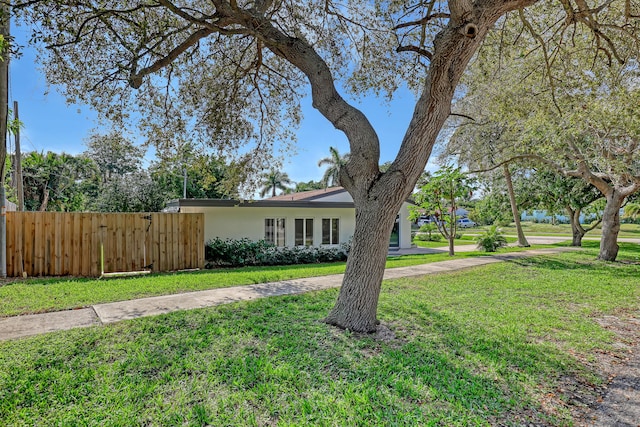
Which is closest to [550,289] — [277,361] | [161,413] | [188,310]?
[277,361]

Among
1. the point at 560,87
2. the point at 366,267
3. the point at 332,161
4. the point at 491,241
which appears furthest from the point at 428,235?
the point at 366,267

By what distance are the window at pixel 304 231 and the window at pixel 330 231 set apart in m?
0.76

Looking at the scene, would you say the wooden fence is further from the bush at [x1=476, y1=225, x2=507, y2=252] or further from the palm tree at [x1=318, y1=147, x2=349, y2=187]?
the palm tree at [x1=318, y1=147, x2=349, y2=187]

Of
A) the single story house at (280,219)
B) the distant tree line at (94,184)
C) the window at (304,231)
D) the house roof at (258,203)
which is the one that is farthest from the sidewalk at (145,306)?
the window at (304,231)

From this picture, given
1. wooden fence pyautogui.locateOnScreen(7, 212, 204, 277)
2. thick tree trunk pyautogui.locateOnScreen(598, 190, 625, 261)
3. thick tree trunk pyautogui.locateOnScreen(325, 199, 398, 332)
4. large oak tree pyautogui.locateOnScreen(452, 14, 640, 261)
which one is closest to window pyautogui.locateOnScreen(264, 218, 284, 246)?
wooden fence pyautogui.locateOnScreen(7, 212, 204, 277)

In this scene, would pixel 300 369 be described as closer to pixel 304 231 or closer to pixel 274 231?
pixel 274 231

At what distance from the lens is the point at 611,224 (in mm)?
13039

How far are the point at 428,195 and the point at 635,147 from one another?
7203mm

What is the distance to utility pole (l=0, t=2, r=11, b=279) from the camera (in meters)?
4.58

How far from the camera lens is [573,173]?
12.9 m

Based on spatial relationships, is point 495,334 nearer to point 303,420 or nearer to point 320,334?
point 320,334

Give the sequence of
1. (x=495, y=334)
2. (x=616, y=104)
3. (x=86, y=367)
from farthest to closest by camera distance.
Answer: (x=616, y=104)
(x=495, y=334)
(x=86, y=367)

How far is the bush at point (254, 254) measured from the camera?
1329cm

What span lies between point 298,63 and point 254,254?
9583 millimetres
